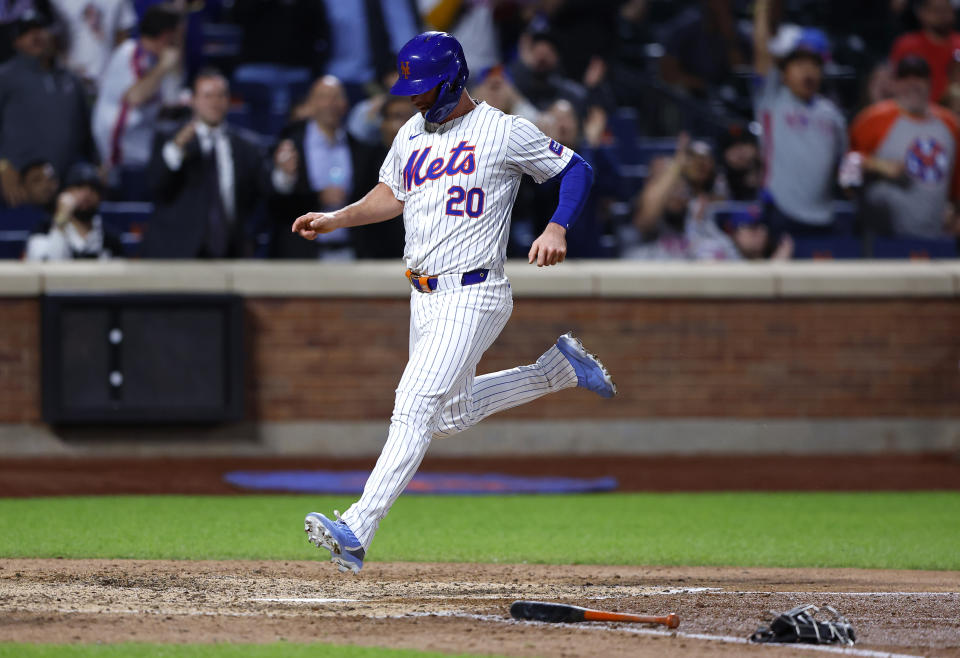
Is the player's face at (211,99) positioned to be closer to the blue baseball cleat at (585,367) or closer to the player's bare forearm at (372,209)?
the player's bare forearm at (372,209)

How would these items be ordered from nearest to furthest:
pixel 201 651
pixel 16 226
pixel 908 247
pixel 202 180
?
pixel 201 651 < pixel 202 180 < pixel 16 226 < pixel 908 247

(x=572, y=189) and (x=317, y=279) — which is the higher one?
(x=572, y=189)

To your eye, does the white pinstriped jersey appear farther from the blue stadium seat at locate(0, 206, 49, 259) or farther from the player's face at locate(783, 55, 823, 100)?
the player's face at locate(783, 55, 823, 100)

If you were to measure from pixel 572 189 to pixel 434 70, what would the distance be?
69cm

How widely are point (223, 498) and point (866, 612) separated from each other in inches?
203

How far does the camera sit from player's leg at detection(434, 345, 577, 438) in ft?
18.1

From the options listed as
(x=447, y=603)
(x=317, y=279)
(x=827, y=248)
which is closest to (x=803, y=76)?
(x=827, y=248)

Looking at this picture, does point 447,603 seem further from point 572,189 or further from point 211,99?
point 211,99

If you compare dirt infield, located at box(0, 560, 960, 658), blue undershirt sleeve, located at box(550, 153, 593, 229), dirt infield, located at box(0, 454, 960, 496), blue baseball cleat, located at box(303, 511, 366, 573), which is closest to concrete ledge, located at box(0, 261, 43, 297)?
dirt infield, located at box(0, 454, 960, 496)

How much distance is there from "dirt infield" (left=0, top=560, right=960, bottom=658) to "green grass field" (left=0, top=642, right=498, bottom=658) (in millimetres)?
112

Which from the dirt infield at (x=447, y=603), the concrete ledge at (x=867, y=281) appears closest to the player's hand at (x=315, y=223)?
the dirt infield at (x=447, y=603)

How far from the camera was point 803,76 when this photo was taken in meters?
12.2

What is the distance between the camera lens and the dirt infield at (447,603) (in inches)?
179

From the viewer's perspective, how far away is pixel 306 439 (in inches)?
442
